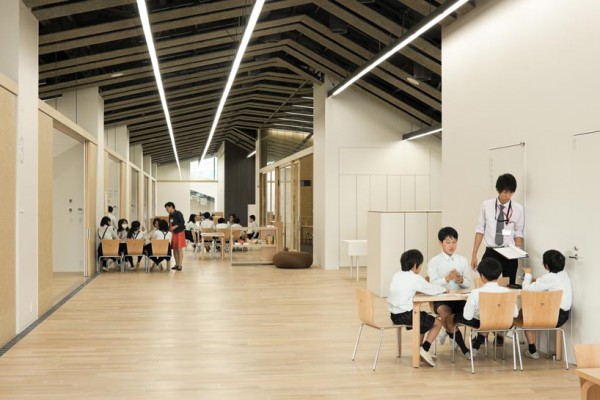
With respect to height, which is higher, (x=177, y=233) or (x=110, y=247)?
(x=177, y=233)

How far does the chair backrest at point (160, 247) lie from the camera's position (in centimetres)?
1515

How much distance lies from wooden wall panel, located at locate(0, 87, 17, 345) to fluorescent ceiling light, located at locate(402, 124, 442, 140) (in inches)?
345

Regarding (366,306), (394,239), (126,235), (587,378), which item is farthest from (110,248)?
(587,378)

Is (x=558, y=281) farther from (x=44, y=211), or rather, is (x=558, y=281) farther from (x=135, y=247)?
(x=135, y=247)

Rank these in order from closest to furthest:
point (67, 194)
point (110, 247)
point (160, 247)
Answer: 1. point (67, 194)
2. point (110, 247)
3. point (160, 247)

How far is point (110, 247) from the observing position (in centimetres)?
1469

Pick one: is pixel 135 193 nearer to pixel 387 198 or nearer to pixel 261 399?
pixel 387 198

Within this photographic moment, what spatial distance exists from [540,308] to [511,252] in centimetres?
88

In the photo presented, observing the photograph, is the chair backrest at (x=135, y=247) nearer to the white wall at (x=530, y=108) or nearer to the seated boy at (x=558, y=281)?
the white wall at (x=530, y=108)

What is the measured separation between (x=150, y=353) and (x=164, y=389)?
1.42m

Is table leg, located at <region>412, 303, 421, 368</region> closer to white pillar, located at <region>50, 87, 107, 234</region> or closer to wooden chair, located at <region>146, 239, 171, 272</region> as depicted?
wooden chair, located at <region>146, 239, 171, 272</region>

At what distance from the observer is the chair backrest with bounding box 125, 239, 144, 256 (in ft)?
49.7

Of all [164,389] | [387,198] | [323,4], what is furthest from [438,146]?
[164,389]

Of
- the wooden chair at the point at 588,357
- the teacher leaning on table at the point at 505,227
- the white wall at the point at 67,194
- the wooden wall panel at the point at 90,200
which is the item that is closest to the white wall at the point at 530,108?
the teacher leaning on table at the point at 505,227
